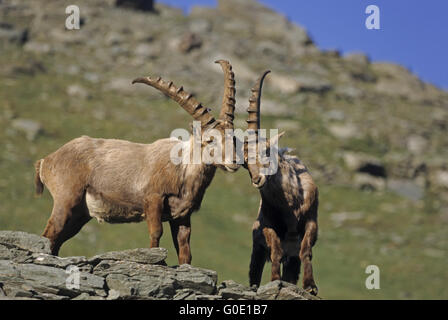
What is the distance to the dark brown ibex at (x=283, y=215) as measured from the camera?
14.1m

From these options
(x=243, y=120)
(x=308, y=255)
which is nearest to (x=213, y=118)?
(x=308, y=255)

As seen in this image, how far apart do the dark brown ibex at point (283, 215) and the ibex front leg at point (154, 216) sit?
6.75ft

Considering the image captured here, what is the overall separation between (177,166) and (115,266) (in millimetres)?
3039

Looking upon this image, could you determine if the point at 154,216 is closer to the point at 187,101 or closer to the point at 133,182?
the point at 133,182

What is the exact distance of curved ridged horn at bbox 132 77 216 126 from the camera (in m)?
15.5

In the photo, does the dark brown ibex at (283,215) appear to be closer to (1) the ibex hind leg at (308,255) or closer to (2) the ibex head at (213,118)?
(1) the ibex hind leg at (308,255)

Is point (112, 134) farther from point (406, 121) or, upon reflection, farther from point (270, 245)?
point (270, 245)

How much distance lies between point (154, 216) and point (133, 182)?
1.15 meters

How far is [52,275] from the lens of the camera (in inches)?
482

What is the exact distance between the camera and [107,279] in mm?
12469

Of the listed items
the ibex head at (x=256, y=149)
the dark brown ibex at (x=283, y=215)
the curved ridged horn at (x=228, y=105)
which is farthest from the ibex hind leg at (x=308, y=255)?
the curved ridged horn at (x=228, y=105)

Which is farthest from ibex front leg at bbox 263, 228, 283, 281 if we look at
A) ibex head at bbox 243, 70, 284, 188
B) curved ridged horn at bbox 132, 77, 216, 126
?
curved ridged horn at bbox 132, 77, 216, 126
